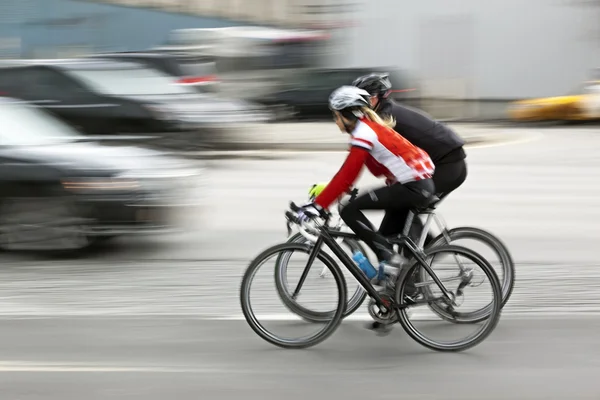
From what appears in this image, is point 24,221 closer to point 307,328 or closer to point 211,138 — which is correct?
point 307,328

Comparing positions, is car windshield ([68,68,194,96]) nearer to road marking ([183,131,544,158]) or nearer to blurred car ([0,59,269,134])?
blurred car ([0,59,269,134])

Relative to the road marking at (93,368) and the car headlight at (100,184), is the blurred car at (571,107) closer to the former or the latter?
the car headlight at (100,184)

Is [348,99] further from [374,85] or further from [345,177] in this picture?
[345,177]

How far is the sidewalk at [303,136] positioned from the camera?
56.7 ft

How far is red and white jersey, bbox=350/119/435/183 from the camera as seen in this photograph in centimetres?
565

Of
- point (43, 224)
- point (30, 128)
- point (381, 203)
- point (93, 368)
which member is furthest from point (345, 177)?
point (30, 128)

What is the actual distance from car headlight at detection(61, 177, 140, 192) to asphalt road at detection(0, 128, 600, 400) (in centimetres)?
59

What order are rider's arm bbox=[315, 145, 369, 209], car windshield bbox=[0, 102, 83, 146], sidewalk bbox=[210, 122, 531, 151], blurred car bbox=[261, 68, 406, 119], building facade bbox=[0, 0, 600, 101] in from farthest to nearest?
building facade bbox=[0, 0, 600, 101] < blurred car bbox=[261, 68, 406, 119] < sidewalk bbox=[210, 122, 531, 151] < car windshield bbox=[0, 102, 83, 146] < rider's arm bbox=[315, 145, 369, 209]

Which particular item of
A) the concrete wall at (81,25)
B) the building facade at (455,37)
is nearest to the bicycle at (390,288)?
the building facade at (455,37)

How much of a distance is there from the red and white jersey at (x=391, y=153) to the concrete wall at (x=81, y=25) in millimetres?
24891

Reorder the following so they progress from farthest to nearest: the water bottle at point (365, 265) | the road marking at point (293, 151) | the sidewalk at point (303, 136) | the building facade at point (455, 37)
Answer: the building facade at point (455, 37)
the sidewalk at point (303, 136)
the road marking at point (293, 151)
the water bottle at point (365, 265)

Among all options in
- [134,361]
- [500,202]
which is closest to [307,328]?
[134,361]

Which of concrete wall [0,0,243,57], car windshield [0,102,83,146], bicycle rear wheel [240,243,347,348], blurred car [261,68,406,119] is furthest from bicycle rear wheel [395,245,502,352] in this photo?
concrete wall [0,0,243,57]

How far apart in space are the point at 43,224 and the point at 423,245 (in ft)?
11.8
